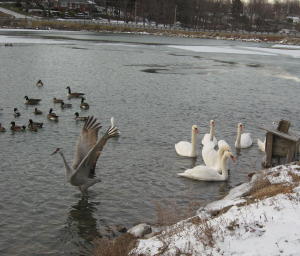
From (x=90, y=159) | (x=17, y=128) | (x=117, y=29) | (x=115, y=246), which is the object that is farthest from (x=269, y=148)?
(x=117, y=29)

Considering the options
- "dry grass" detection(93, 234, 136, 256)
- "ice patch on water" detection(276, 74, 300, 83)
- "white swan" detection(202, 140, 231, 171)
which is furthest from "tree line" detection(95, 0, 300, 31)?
"dry grass" detection(93, 234, 136, 256)

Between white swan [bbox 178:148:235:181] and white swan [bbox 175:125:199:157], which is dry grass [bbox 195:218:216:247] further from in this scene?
white swan [bbox 175:125:199:157]

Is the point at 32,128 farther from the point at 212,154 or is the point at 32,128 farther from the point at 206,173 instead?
the point at 206,173

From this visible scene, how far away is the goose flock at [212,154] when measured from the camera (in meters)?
14.1

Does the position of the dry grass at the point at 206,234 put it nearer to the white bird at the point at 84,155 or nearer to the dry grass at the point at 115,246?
the dry grass at the point at 115,246

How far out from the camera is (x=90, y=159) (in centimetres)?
1175

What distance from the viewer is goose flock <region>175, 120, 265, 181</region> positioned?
14.1 metres

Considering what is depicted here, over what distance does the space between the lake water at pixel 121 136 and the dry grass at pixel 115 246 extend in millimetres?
514

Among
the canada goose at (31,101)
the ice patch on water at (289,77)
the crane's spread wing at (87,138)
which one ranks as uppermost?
the crane's spread wing at (87,138)

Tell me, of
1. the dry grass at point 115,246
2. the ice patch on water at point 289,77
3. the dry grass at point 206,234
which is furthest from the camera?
the ice patch on water at point 289,77

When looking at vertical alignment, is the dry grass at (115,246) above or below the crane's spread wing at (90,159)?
below

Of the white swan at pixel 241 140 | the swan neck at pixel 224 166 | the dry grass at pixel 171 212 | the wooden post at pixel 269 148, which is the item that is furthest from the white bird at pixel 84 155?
the white swan at pixel 241 140

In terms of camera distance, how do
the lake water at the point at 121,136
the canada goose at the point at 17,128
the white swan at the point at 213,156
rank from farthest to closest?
the canada goose at the point at 17,128
the white swan at the point at 213,156
the lake water at the point at 121,136

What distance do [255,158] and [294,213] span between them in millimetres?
8730
